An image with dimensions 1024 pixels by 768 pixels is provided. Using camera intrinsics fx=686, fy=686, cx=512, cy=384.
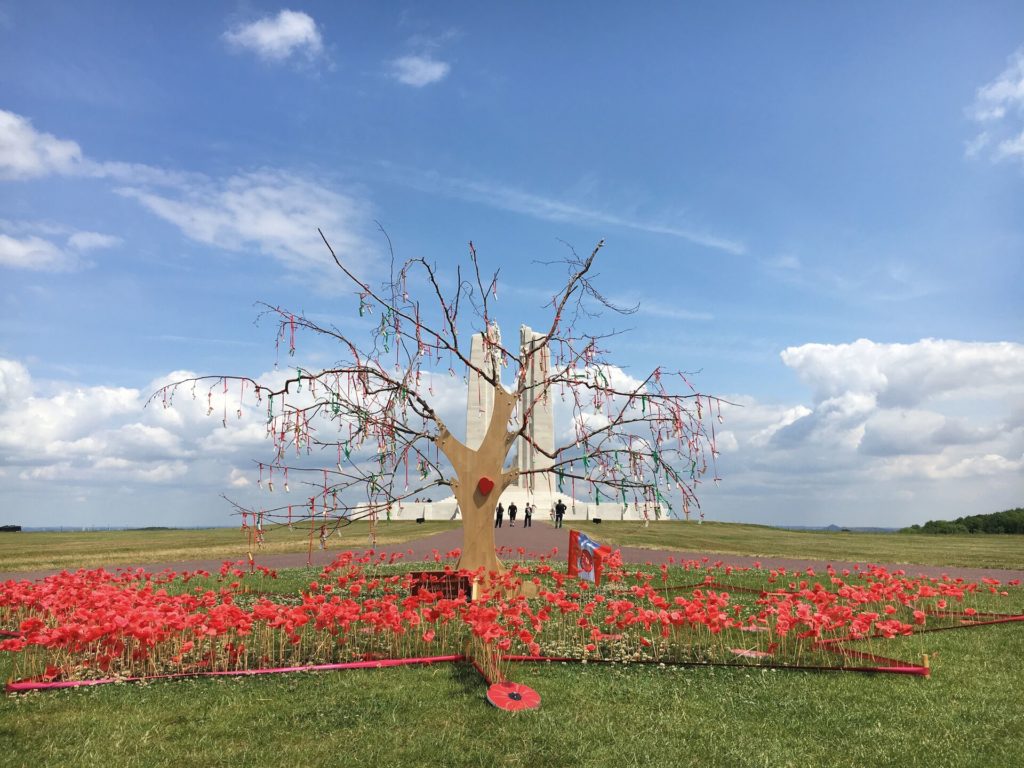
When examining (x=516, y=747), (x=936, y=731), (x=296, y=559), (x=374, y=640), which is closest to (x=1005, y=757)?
(x=936, y=731)

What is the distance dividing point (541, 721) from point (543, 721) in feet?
0.06

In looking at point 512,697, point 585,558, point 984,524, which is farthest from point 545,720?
point 984,524

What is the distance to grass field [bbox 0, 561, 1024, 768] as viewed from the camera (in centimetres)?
516

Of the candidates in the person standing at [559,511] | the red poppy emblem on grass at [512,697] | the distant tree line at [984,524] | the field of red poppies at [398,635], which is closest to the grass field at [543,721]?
the red poppy emblem on grass at [512,697]

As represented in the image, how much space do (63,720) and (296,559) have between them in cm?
1676

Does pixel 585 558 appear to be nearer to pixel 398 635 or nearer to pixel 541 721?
pixel 398 635

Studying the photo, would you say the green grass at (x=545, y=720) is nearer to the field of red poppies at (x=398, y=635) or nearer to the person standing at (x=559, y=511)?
the field of red poppies at (x=398, y=635)

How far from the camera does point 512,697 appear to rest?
6195 mm

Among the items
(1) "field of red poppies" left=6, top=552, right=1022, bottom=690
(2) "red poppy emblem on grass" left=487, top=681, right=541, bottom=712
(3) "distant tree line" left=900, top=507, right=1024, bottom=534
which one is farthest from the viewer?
(3) "distant tree line" left=900, top=507, right=1024, bottom=534

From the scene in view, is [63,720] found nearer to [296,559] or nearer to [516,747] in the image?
Result: [516,747]

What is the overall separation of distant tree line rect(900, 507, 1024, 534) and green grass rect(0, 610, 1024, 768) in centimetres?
4712

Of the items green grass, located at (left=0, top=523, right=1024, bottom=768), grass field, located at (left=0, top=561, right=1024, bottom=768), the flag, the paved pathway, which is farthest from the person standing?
grass field, located at (left=0, top=561, right=1024, bottom=768)

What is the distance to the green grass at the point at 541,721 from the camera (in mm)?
5160

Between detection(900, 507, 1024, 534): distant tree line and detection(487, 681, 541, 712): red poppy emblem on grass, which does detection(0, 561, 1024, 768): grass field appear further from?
detection(900, 507, 1024, 534): distant tree line
